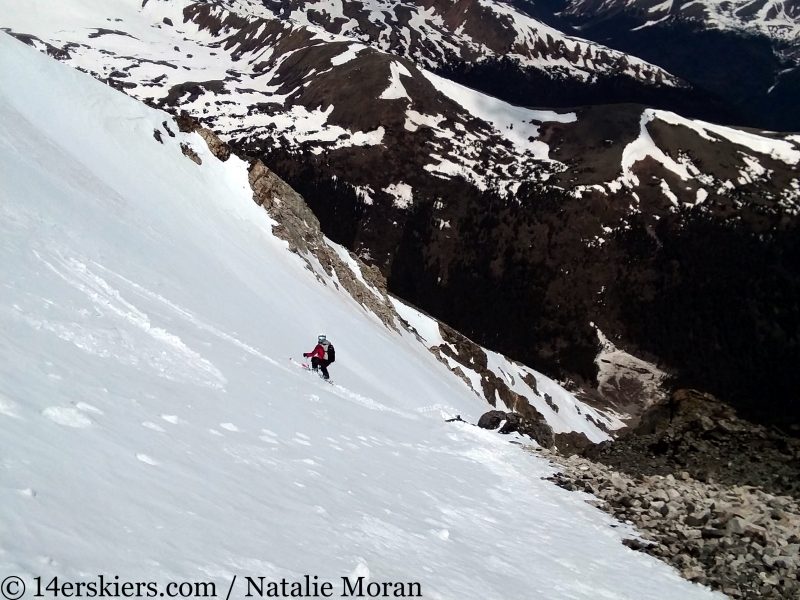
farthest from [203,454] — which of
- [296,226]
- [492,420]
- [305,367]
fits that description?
[296,226]

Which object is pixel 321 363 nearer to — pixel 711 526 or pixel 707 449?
pixel 711 526

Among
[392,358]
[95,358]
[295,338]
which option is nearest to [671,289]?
[392,358]

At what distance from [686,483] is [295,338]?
60.2ft

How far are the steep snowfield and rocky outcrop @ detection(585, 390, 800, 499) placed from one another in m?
4.90

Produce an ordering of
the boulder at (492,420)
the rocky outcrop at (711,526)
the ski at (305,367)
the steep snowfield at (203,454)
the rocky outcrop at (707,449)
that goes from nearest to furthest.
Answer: the steep snowfield at (203,454) < the rocky outcrop at (711,526) < the rocky outcrop at (707,449) < the ski at (305,367) < the boulder at (492,420)

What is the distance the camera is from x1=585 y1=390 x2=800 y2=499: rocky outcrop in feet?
60.7

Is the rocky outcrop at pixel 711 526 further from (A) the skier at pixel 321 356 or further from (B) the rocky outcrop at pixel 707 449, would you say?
(A) the skier at pixel 321 356

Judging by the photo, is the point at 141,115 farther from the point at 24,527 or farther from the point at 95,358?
the point at 24,527

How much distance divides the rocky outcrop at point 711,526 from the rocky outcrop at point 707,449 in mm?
1530

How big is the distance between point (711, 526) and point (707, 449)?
29.8ft

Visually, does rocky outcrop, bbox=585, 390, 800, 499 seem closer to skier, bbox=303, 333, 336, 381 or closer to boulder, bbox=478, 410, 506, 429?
boulder, bbox=478, 410, 506, 429

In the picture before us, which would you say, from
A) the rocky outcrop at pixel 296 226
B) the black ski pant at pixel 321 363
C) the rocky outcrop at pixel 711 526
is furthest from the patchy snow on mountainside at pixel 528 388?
the rocky outcrop at pixel 711 526

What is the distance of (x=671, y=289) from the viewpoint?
199000 mm

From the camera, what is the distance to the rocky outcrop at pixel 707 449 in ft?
60.7
